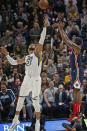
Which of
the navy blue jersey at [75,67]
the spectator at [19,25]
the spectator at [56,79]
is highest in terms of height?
the spectator at [19,25]

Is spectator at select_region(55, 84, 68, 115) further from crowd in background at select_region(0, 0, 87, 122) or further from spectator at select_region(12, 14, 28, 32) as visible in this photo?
spectator at select_region(12, 14, 28, 32)

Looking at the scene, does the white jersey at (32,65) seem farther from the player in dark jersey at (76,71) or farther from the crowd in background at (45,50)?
the crowd in background at (45,50)

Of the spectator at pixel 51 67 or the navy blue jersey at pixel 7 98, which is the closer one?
the navy blue jersey at pixel 7 98

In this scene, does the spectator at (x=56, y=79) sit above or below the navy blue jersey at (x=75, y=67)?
below

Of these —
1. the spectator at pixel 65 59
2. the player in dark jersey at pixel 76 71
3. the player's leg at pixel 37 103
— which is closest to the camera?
the player in dark jersey at pixel 76 71

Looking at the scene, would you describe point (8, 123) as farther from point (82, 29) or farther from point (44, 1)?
point (82, 29)

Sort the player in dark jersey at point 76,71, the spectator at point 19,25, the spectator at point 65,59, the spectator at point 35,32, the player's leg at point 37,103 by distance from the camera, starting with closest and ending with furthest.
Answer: the player in dark jersey at point 76,71 < the player's leg at point 37,103 < the spectator at point 65,59 < the spectator at point 35,32 < the spectator at point 19,25

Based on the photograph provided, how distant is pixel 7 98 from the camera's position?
11922mm

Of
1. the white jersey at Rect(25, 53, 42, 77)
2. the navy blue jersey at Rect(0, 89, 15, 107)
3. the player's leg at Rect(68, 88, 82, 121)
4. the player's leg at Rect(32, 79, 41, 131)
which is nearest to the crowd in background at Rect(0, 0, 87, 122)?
the navy blue jersey at Rect(0, 89, 15, 107)

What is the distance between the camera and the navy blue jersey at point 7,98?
11.8 meters

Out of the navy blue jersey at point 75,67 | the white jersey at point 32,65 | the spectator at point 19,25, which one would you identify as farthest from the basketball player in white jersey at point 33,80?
the spectator at point 19,25

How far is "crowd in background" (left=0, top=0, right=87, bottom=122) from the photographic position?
12.2 metres

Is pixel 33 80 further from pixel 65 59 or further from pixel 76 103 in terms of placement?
pixel 65 59

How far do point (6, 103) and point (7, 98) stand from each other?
0.51ft
